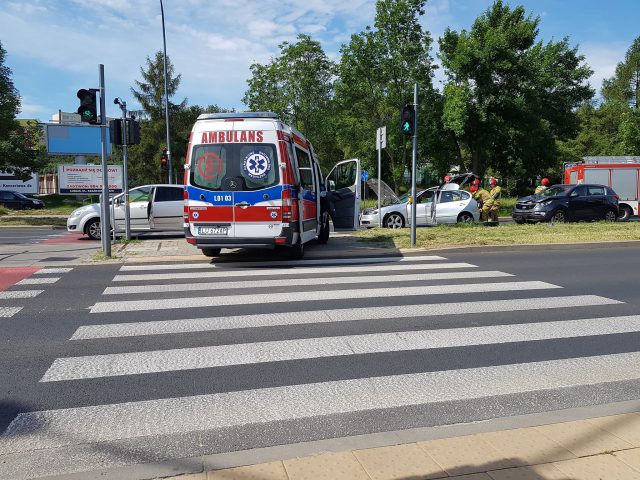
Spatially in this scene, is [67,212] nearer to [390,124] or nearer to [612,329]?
[390,124]

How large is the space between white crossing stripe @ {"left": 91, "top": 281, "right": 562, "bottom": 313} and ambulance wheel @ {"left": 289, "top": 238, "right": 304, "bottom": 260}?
3256 millimetres

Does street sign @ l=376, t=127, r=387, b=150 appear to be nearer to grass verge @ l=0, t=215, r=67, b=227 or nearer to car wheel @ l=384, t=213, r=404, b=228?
car wheel @ l=384, t=213, r=404, b=228

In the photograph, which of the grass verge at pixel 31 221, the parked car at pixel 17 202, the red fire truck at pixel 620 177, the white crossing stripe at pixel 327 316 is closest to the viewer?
the white crossing stripe at pixel 327 316

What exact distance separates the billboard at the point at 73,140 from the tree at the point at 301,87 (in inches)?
459

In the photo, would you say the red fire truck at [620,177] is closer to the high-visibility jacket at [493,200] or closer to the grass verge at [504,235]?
the high-visibility jacket at [493,200]

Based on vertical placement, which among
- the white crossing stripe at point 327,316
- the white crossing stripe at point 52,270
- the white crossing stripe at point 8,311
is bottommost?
the white crossing stripe at point 327,316

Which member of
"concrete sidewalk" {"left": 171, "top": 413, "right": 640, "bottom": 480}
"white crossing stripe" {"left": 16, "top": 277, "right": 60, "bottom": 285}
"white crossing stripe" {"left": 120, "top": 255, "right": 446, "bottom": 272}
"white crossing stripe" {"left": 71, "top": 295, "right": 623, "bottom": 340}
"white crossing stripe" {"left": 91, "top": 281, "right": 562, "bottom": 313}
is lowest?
"concrete sidewalk" {"left": 171, "top": 413, "right": 640, "bottom": 480}

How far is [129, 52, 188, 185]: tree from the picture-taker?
46250 millimetres

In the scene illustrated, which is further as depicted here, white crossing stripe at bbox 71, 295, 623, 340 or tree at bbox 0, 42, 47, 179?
tree at bbox 0, 42, 47, 179

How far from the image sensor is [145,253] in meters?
11.8

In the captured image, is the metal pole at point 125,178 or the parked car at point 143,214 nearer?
the metal pole at point 125,178

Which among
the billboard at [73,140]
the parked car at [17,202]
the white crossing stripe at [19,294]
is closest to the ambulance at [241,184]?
the white crossing stripe at [19,294]

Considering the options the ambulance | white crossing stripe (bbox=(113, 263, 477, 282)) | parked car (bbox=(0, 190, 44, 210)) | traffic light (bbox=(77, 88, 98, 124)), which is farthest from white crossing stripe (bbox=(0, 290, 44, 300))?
parked car (bbox=(0, 190, 44, 210))

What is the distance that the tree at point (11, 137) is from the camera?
78.8ft
